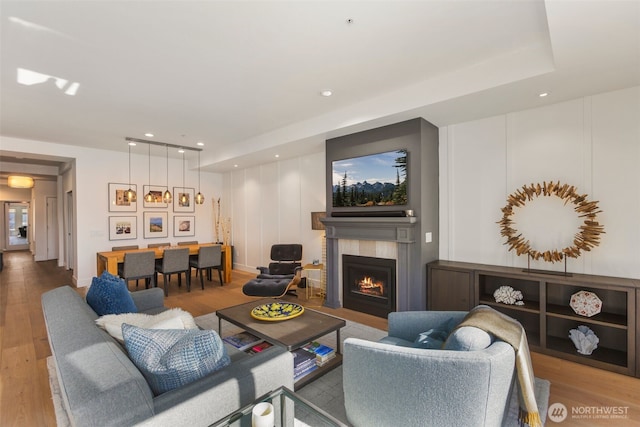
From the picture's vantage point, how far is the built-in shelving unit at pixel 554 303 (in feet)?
8.62

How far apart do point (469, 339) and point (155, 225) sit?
23.4 ft

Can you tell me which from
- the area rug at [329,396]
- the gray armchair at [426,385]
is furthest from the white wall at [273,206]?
the gray armchair at [426,385]

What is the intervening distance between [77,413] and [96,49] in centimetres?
276

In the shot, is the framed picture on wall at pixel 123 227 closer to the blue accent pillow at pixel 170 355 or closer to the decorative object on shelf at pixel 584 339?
the blue accent pillow at pixel 170 355

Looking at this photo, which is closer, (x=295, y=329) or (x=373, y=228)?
(x=295, y=329)

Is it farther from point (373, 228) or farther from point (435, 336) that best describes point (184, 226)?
point (435, 336)

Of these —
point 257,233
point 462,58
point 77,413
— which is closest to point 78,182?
point 257,233

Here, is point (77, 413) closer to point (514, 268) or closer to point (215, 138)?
point (514, 268)

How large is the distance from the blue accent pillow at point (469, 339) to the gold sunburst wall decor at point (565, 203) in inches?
86.0

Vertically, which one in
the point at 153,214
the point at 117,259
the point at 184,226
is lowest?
the point at 117,259

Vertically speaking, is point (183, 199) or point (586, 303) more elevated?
point (183, 199)

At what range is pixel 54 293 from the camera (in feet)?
8.18

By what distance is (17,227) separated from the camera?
1413 cm
